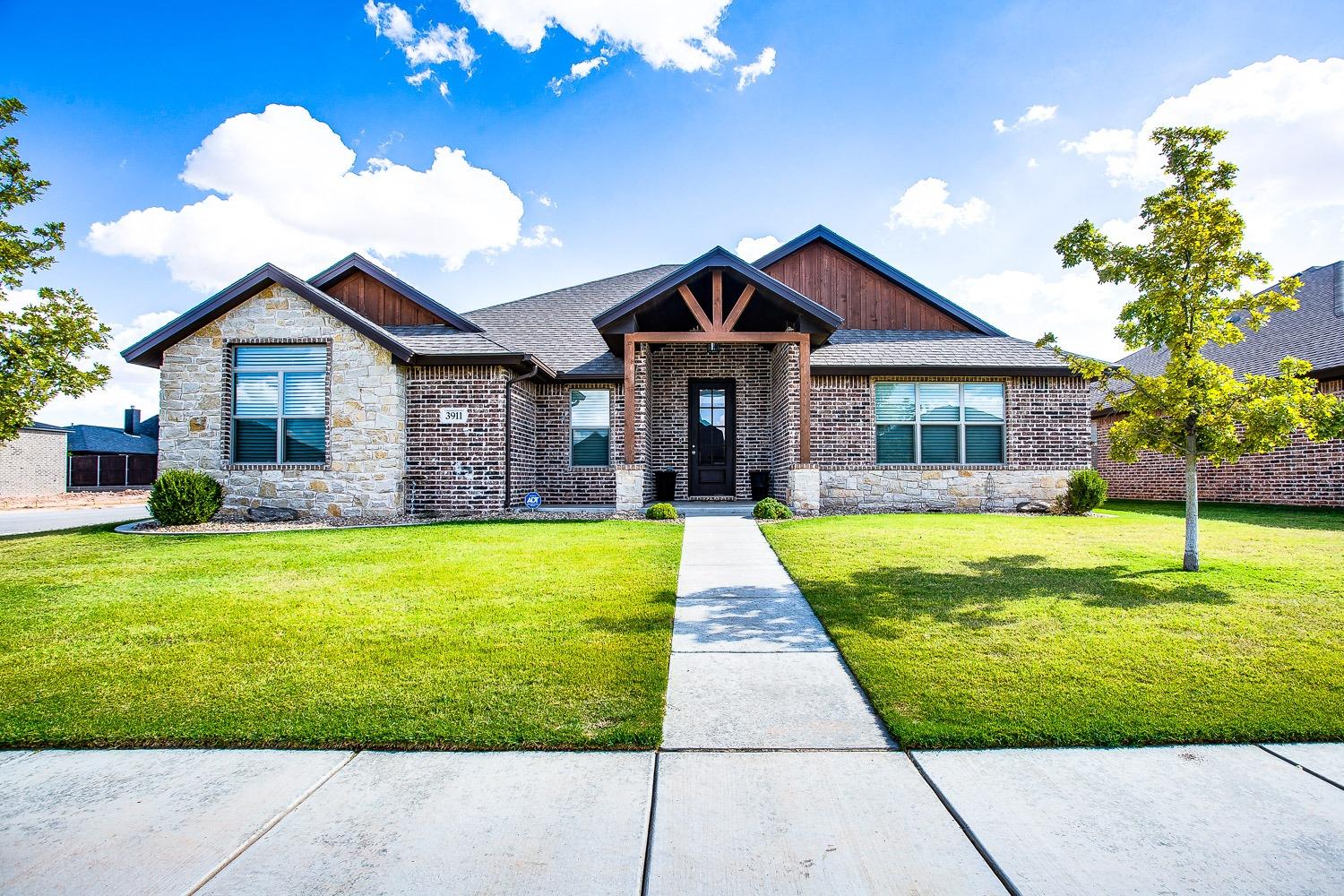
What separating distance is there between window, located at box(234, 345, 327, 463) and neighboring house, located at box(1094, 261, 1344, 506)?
1560 cm

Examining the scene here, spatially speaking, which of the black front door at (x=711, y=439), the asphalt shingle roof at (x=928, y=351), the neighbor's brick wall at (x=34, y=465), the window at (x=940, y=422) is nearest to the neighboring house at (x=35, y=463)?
the neighbor's brick wall at (x=34, y=465)

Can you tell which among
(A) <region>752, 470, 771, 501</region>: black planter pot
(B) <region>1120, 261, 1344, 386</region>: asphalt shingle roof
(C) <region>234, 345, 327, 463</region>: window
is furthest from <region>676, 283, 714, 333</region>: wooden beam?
(B) <region>1120, 261, 1344, 386</region>: asphalt shingle roof

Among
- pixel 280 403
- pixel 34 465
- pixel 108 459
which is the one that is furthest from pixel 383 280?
pixel 108 459

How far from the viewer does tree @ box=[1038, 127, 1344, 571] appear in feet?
20.8

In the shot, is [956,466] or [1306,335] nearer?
[956,466]

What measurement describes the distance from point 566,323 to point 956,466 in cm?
1021

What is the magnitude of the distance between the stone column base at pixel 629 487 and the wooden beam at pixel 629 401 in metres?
0.21

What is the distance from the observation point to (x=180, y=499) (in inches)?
443

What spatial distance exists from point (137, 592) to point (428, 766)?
194 inches

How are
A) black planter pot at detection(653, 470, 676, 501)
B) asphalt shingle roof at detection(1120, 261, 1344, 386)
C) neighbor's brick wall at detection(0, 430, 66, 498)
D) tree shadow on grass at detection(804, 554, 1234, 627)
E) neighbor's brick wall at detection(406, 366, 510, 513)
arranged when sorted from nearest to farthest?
tree shadow on grass at detection(804, 554, 1234, 627), neighbor's brick wall at detection(406, 366, 510, 513), asphalt shingle roof at detection(1120, 261, 1344, 386), black planter pot at detection(653, 470, 676, 501), neighbor's brick wall at detection(0, 430, 66, 498)

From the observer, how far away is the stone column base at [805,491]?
488 inches

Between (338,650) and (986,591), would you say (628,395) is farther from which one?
(338,650)

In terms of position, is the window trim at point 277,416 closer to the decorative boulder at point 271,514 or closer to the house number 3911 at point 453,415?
the decorative boulder at point 271,514

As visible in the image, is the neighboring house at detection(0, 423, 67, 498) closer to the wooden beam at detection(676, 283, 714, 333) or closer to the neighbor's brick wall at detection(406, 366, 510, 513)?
the neighbor's brick wall at detection(406, 366, 510, 513)
